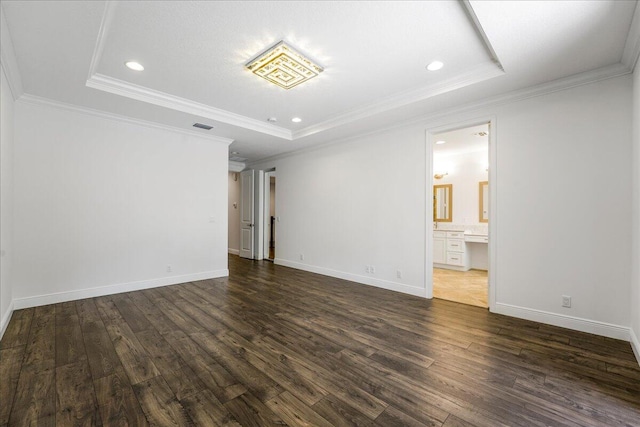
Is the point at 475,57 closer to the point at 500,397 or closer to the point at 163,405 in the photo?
the point at 500,397

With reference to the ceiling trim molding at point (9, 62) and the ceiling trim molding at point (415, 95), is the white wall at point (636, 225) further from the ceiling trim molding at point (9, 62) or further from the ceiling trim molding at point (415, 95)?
the ceiling trim molding at point (9, 62)

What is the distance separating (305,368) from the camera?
2160mm

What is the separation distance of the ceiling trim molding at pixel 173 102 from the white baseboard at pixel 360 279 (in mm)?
2871

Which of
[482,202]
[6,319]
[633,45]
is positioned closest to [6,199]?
[6,319]

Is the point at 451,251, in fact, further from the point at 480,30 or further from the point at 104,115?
the point at 104,115

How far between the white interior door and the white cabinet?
469 cm

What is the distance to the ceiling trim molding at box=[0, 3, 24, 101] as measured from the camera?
2.16 m

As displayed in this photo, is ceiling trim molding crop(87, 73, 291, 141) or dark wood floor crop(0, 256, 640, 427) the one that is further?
ceiling trim molding crop(87, 73, 291, 141)

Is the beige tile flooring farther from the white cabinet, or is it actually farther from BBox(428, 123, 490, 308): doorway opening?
the white cabinet

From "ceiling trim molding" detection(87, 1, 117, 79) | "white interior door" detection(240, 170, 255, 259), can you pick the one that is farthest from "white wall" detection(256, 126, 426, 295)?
"ceiling trim molding" detection(87, 1, 117, 79)

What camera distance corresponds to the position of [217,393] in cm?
185

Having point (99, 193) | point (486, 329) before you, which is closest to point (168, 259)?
point (99, 193)

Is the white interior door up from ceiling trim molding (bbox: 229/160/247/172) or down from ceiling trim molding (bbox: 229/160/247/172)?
down

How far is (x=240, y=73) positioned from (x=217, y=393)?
121 inches
